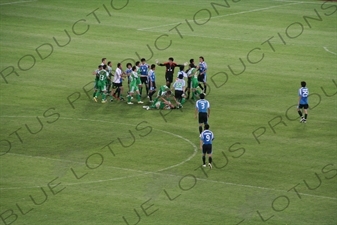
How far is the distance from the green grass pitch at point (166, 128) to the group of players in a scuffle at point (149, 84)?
2.40 feet

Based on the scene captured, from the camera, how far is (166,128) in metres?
36.2

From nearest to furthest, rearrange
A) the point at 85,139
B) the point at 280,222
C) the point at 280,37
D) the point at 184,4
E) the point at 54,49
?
the point at 280,222
the point at 85,139
the point at 54,49
the point at 280,37
the point at 184,4

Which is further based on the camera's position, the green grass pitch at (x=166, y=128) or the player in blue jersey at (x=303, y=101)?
the player in blue jersey at (x=303, y=101)

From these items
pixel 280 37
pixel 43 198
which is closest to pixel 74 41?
pixel 280 37

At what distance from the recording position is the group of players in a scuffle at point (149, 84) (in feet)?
128

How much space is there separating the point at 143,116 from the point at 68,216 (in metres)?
11.8

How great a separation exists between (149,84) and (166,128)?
4465 mm

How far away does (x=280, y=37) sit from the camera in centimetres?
5572

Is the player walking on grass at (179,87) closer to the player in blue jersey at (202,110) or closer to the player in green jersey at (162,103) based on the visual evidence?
the player in green jersey at (162,103)

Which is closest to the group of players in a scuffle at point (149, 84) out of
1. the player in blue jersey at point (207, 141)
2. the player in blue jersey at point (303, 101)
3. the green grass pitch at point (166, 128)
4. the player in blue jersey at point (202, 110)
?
the green grass pitch at point (166, 128)

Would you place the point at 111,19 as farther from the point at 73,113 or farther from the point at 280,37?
the point at 73,113

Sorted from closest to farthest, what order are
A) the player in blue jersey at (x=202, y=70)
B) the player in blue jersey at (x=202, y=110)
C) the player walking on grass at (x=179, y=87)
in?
the player in blue jersey at (x=202, y=110), the player walking on grass at (x=179, y=87), the player in blue jersey at (x=202, y=70)

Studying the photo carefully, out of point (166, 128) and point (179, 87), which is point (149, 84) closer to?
point (179, 87)

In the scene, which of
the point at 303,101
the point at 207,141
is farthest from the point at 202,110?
the point at 303,101
